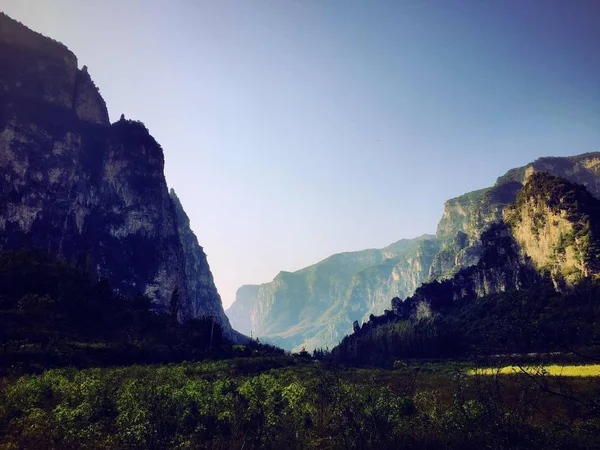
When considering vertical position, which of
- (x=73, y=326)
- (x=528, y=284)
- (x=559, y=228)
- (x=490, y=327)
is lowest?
(x=490, y=327)

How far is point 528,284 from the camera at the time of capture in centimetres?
12500

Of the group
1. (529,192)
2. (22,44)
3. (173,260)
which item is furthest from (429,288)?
(22,44)

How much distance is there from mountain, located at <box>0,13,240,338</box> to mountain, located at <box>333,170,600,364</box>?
91200mm

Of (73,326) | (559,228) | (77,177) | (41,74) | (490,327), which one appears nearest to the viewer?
(73,326)

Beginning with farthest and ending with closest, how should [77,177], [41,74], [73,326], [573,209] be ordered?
1. [77,177]
2. [41,74]
3. [573,209]
4. [73,326]

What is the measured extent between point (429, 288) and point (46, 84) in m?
202

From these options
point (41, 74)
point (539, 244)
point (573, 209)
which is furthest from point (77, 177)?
point (573, 209)

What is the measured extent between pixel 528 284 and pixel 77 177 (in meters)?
186

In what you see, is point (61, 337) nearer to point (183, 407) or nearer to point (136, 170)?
point (183, 407)

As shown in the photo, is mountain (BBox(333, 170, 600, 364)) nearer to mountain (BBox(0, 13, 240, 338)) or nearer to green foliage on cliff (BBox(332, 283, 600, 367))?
green foliage on cliff (BBox(332, 283, 600, 367))

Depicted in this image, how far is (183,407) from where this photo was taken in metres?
23.6

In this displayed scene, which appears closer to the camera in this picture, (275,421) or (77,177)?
(275,421)

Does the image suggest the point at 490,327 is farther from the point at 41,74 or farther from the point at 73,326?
the point at 41,74

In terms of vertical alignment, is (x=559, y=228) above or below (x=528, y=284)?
above
